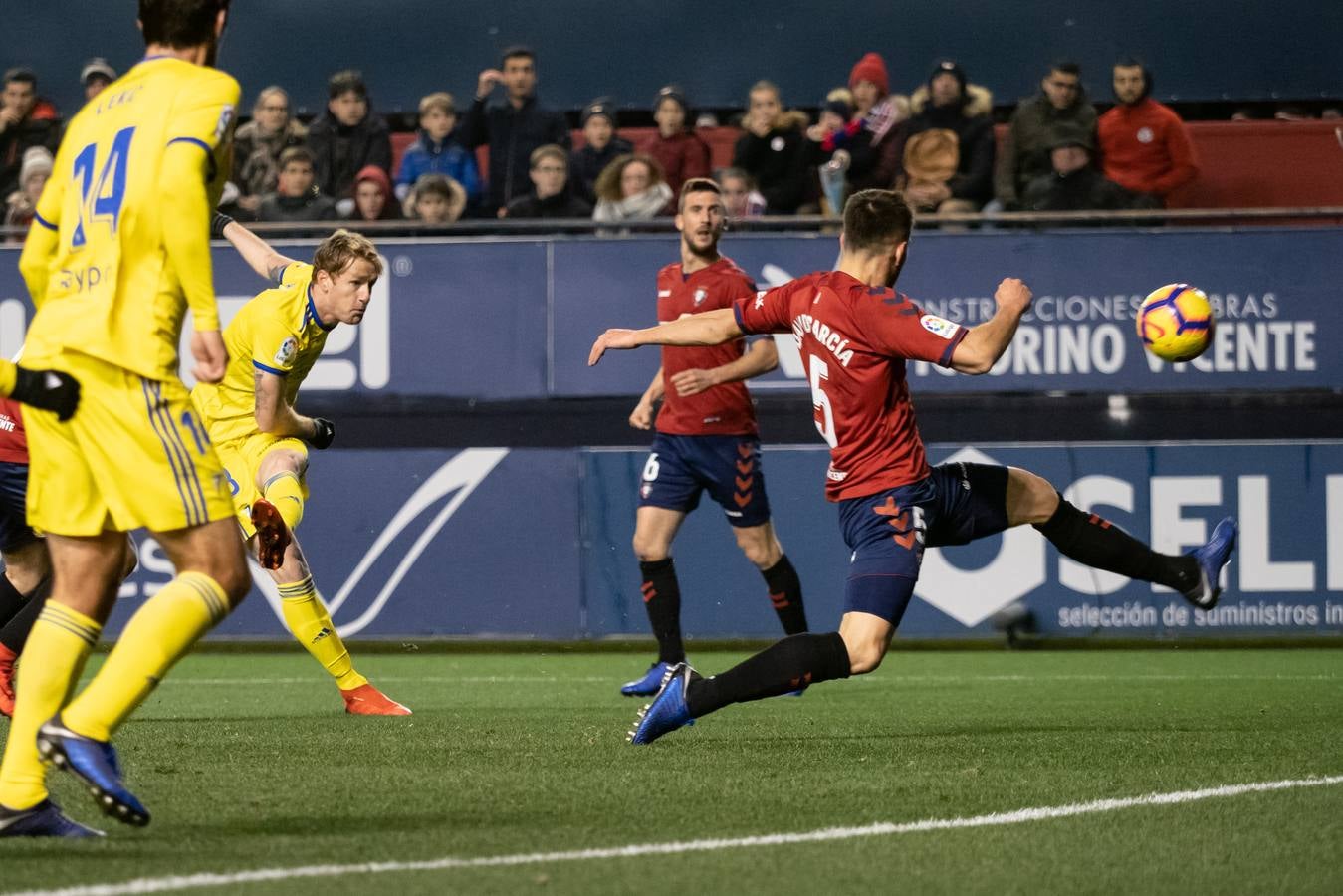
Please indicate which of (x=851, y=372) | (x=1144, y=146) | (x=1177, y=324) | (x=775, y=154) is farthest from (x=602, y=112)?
(x=851, y=372)

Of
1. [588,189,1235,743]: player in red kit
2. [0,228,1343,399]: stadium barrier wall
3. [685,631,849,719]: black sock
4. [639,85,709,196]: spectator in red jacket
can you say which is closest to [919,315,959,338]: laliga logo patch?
[588,189,1235,743]: player in red kit

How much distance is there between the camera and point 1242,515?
12641mm

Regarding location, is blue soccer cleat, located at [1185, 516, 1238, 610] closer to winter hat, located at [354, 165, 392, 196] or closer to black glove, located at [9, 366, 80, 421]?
black glove, located at [9, 366, 80, 421]

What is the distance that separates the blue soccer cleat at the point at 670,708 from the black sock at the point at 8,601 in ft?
11.3

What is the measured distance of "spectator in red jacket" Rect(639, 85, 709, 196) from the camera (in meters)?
14.0

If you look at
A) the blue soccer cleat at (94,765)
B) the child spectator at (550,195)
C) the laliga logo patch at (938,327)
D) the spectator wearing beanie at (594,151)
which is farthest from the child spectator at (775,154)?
the blue soccer cleat at (94,765)

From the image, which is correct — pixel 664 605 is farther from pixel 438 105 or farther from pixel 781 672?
pixel 438 105

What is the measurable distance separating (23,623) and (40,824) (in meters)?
3.72

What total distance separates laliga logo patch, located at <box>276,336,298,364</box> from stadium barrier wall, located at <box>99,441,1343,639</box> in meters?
A: 5.04

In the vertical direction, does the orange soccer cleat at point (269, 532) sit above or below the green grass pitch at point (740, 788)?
above

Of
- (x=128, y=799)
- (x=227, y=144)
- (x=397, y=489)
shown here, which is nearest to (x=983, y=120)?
(x=397, y=489)

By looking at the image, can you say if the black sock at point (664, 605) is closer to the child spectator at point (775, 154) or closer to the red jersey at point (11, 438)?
the red jersey at point (11, 438)

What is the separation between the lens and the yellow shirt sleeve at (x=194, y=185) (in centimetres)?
470

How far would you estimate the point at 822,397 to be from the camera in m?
6.81
